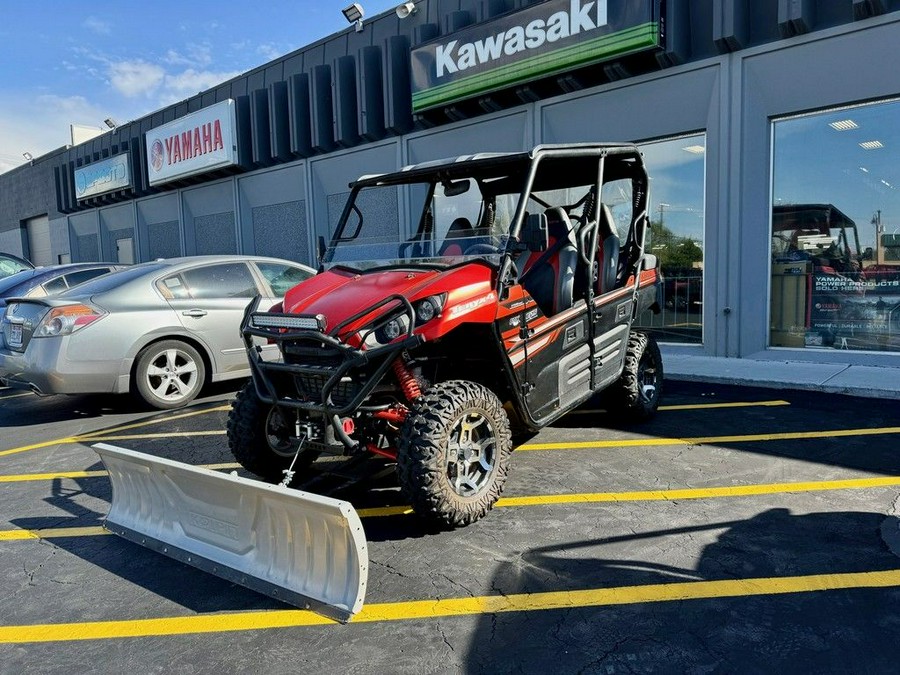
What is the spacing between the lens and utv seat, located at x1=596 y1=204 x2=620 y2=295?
5.23m

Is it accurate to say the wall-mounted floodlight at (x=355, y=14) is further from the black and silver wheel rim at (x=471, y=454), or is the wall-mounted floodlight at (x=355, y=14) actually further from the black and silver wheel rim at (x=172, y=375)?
the black and silver wheel rim at (x=471, y=454)

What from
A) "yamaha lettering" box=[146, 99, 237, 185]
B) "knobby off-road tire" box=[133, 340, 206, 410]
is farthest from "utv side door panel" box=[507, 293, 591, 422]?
"yamaha lettering" box=[146, 99, 237, 185]

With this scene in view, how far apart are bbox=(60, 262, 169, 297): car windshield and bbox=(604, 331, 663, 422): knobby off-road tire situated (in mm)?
5153

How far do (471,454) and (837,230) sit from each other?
23.8 ft

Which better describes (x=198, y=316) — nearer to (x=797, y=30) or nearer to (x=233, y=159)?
(x=797, y=30)

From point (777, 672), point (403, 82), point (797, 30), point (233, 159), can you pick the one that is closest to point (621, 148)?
point (777, 672)

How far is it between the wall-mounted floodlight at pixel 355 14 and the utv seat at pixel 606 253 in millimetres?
10382

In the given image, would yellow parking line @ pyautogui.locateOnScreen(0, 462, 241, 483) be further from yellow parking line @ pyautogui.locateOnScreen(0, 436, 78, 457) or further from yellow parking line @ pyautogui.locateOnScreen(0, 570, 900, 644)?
yellow parking line @ pyautogui.locateOnScreen(0, 570, 900, 644)

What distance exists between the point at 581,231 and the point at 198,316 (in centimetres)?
445

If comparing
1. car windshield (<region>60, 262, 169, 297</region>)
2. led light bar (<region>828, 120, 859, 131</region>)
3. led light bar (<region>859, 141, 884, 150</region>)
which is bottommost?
car windshield (<region>60, 262, 169, 297</region>)

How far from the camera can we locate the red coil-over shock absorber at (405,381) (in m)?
3.67

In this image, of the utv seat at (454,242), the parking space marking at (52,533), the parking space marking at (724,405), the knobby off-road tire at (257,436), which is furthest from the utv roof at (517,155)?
the parking space marking at (52,533)

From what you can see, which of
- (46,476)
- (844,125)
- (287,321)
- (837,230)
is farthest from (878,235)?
(46,476)

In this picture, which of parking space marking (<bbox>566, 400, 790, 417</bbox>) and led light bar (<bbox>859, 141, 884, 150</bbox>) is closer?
parking space marking (<bbox>566, 400, 790, 417</bbox>)
